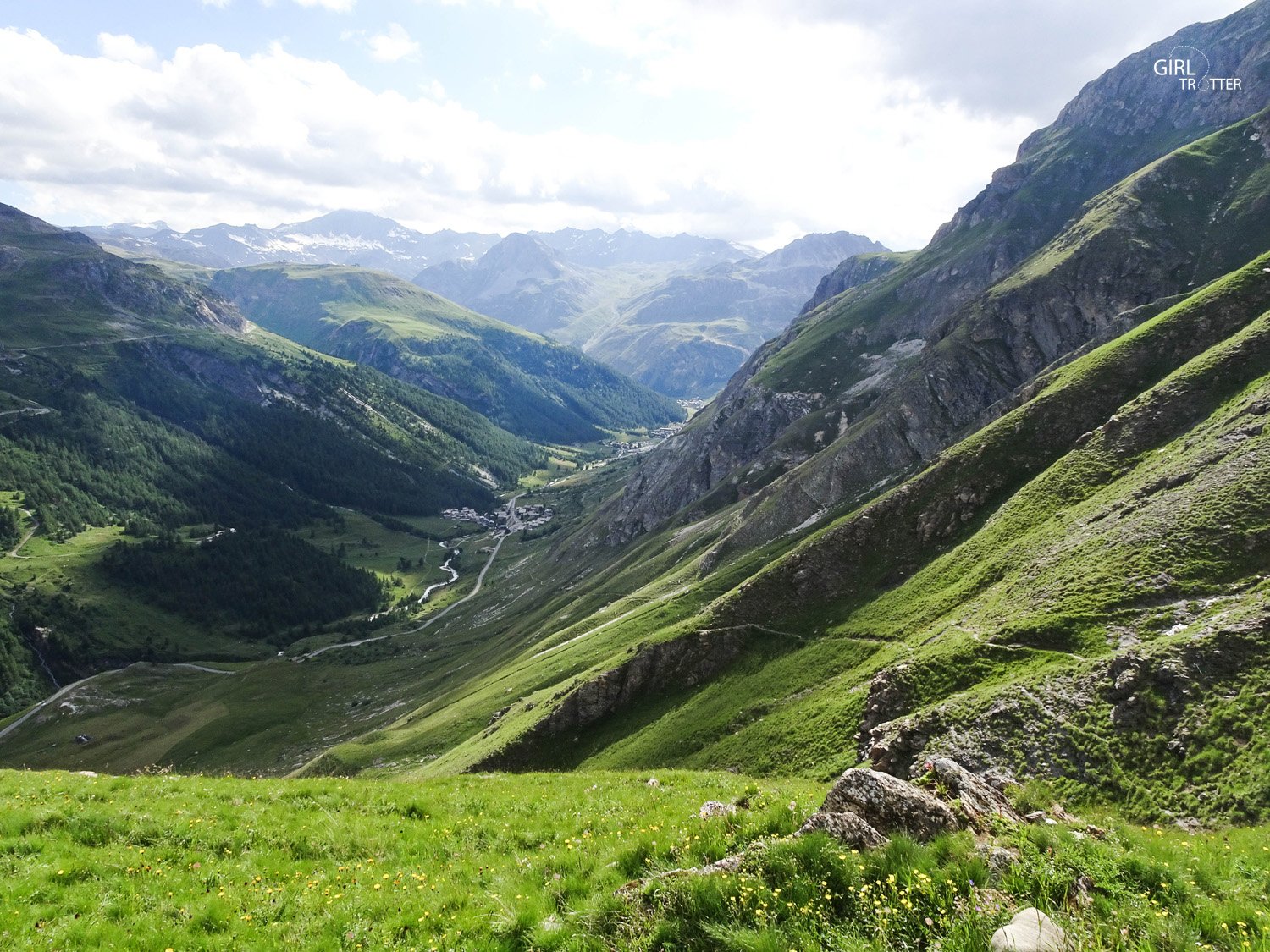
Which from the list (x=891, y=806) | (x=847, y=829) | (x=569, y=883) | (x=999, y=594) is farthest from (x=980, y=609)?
(x=569, y=883)

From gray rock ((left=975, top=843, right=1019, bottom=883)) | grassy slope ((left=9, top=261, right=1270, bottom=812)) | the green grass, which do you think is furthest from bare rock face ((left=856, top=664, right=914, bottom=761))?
gray rock ((left=975, top=843, right=1019, bottom=883))

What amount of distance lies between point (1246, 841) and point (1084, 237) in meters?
186

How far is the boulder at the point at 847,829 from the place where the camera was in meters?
13.3

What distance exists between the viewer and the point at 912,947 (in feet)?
33.8

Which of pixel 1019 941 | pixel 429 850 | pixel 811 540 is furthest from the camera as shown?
pixel 811 540

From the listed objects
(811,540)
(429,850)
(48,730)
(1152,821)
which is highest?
(429,850)

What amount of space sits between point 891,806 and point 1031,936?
4.77m

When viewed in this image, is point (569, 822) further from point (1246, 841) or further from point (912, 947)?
point (1246, 841)

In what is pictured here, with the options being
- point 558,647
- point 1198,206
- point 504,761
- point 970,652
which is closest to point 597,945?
point 970,652

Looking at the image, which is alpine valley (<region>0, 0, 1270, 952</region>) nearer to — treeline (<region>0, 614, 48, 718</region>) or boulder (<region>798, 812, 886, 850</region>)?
boulder (<region>798, 812, 886, 850</region>)

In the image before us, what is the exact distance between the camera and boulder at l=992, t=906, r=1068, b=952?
950cm

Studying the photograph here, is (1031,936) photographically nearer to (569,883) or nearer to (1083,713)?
(569,883)

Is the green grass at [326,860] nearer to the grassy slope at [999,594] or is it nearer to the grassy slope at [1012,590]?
the grassy slope at [999,594]

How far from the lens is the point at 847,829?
44.7ft
